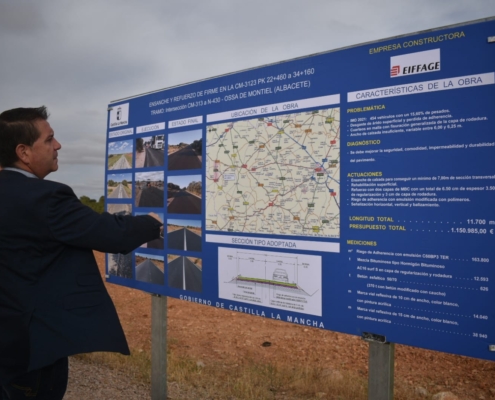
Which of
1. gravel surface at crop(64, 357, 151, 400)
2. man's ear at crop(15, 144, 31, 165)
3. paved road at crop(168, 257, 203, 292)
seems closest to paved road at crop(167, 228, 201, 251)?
paved road at crop(168, 257, 203, 292)

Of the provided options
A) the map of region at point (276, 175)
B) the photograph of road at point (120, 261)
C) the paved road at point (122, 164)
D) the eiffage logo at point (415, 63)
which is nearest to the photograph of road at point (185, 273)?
the map of region at point (276, 175)

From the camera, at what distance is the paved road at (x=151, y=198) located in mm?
4664

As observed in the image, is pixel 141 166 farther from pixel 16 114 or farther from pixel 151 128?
pixel 16 114

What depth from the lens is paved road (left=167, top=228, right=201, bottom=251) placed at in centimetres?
423

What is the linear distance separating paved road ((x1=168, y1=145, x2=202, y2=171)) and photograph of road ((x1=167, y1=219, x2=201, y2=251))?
51 centimetres

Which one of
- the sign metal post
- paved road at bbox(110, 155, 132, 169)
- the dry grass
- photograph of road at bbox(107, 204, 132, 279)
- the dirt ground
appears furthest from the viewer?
the dirt ground

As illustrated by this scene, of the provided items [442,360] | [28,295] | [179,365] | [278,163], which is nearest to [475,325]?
[278,163]

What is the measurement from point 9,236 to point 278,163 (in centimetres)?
193

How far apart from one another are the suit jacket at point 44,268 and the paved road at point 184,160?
1.70 m

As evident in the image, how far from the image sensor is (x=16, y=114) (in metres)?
2.71

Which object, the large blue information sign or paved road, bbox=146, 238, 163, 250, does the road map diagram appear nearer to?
the large blue information sign

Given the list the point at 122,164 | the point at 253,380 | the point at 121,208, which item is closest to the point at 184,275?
the point at 121,208

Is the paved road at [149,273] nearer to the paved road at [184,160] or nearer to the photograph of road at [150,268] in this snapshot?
the photograph of road at [150,268]

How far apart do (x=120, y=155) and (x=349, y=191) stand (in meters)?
2.95
